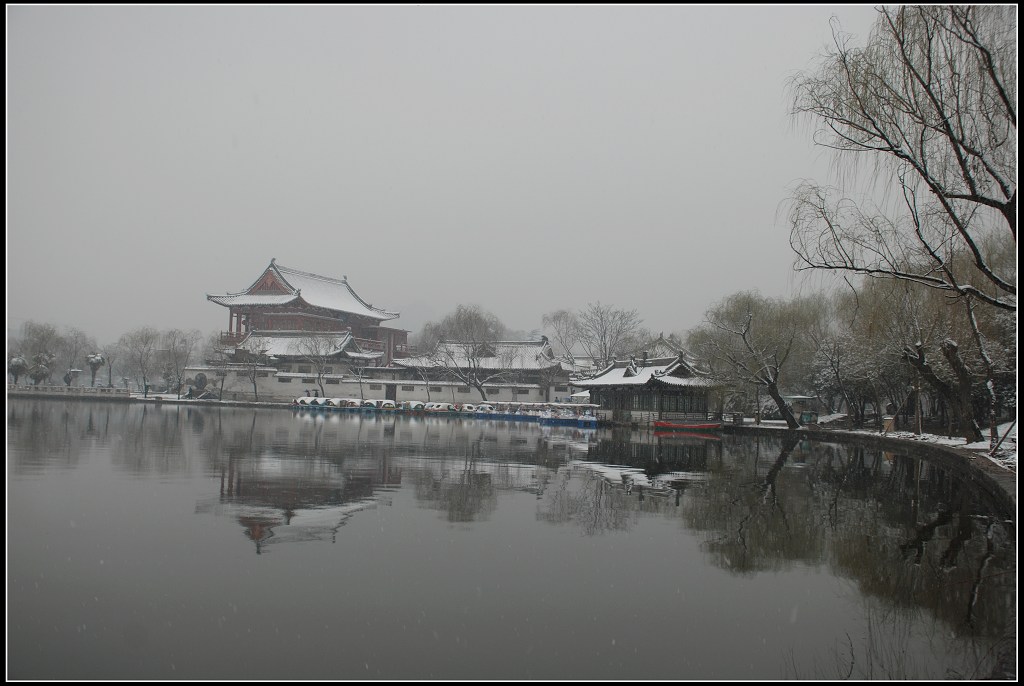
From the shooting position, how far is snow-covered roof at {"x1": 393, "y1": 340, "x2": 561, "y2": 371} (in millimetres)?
51938

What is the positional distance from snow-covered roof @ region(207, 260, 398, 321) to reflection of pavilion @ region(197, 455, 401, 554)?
1769 inches

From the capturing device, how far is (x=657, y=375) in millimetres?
35688

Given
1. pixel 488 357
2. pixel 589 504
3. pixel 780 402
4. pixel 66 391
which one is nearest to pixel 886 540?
pixel 589 504

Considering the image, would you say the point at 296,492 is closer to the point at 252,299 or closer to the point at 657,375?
the point at 657,375

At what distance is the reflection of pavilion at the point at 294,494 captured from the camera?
909 centimetres

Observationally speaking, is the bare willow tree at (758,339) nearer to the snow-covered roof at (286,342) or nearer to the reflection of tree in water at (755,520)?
the reflection of tree in water at (755,520)

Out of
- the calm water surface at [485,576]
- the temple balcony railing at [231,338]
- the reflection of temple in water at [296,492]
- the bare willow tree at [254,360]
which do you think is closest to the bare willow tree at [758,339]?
the calm water surface at [485,576]

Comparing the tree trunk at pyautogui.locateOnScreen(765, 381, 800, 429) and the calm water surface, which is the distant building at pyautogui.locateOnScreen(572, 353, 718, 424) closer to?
the tree trunk at pyautogui.locateOnScreen(765, 381, 800, 429)

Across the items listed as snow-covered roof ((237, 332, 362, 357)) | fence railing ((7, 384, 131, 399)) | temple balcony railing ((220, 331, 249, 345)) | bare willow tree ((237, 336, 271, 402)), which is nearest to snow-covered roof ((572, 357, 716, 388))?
snow-covered roof ((237, 332, 362, 357))

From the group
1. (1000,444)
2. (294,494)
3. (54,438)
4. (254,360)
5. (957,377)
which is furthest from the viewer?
(254,360)

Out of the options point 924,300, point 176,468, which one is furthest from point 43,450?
point 924,300

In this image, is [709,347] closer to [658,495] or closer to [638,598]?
[658,495]

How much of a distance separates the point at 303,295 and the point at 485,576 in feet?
183

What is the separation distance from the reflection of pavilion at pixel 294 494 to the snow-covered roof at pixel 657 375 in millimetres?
21812
